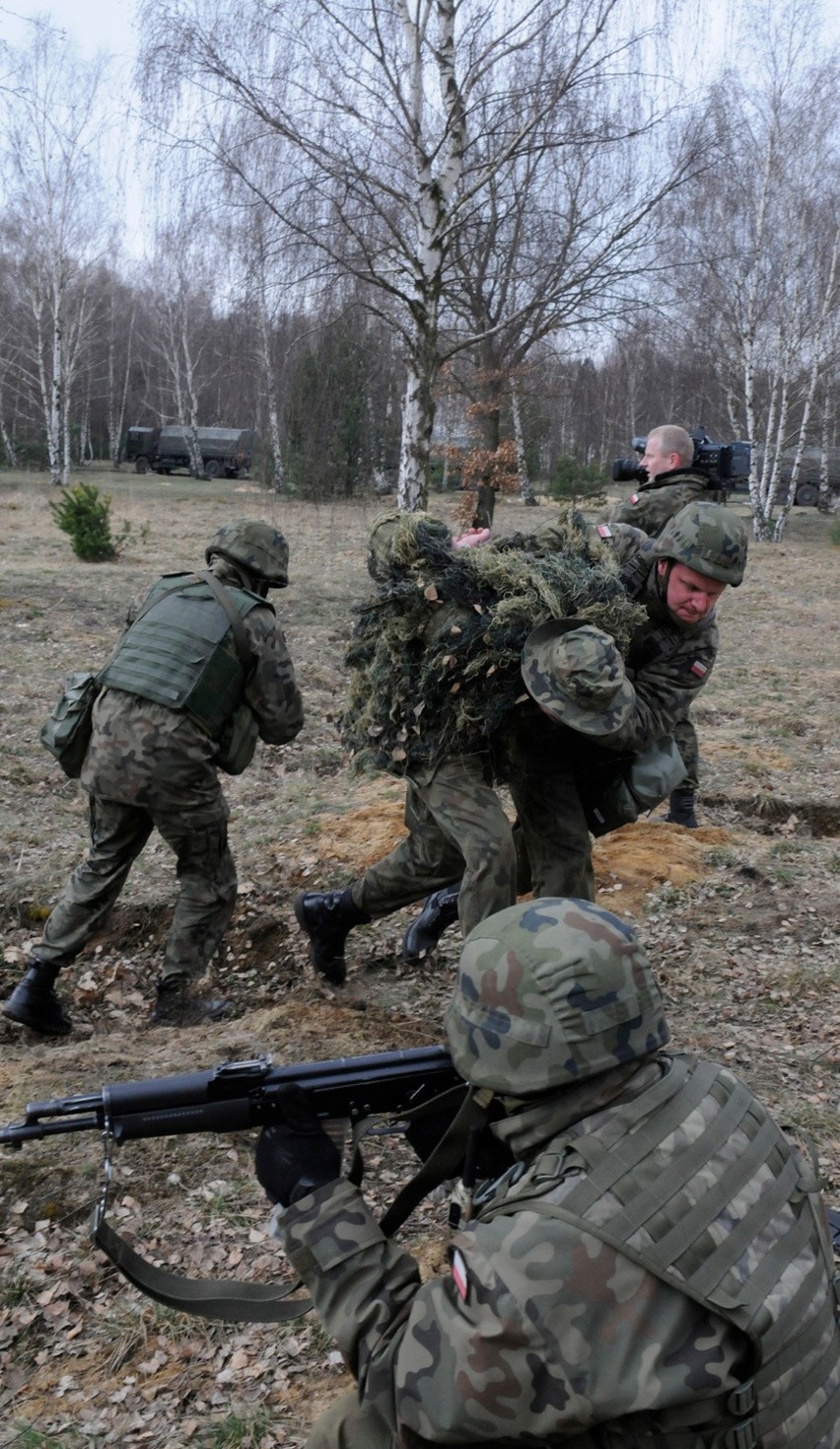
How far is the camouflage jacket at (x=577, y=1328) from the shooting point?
1705 mm

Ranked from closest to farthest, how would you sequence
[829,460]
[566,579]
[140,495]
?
1. [566,579]
2. [140,495]
3. [829,460]

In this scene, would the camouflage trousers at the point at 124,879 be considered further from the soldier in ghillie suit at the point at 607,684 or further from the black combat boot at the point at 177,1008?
the soldier in ghillie suit at the point at 607,684

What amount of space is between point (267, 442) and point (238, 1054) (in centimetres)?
1398

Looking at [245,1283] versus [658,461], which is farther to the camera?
[658,461]

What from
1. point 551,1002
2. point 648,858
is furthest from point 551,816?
point 551,1002

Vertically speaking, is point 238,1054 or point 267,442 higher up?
point 267,442

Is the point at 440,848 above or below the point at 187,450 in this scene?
below

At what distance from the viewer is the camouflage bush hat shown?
3.73 meters

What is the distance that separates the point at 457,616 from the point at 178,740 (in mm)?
1166

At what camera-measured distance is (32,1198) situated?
3527 mm

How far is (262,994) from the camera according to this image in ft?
16.9

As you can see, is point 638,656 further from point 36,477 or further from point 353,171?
point 36,477

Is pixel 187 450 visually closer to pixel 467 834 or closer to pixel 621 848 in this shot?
pixel 621 848

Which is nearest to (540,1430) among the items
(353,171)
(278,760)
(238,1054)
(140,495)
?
(238,1054)
